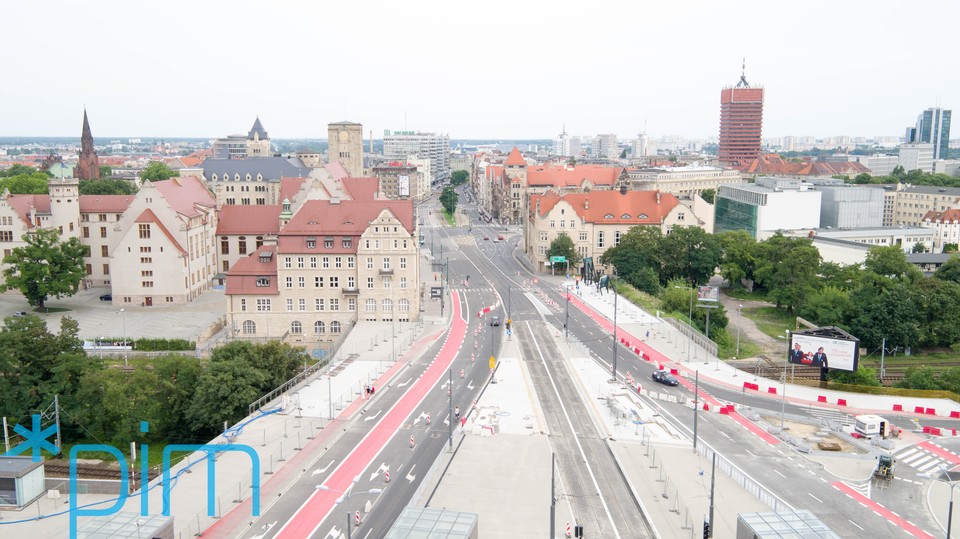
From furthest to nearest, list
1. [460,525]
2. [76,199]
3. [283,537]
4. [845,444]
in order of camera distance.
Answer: [76,199], [845,444], [283,537], [460,525]

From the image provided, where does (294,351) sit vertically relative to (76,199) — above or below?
below

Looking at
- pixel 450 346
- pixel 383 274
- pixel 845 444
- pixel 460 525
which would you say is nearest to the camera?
pixel 460 525

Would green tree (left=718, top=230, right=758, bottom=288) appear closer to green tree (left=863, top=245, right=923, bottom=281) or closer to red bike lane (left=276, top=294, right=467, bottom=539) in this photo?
green tree (left=863, top=245, right=923, bottom=281)

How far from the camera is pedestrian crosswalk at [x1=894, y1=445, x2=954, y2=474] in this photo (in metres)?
52.2

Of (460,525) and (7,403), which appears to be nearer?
(460,525)

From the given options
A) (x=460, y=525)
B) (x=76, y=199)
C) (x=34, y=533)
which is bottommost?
(x=34, y=533)

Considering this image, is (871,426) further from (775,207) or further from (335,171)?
(775,207)

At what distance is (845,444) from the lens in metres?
56.4

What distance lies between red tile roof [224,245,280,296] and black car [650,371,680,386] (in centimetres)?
4312

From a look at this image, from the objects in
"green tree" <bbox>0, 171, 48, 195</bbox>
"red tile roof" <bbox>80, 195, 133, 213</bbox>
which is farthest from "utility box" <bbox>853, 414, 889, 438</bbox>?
"green tree" <bbox>0, 171, 48, 195</bbox>

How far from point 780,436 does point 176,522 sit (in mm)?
40821

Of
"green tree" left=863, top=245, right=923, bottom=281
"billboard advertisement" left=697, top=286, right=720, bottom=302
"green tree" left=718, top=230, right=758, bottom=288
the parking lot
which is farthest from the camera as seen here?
"green tree" left=718, top=230, right=758, bottom=288

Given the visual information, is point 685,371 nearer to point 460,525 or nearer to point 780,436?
point 780,436

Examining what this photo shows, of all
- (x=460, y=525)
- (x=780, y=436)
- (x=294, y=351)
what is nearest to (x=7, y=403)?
(x=294, y=351)
